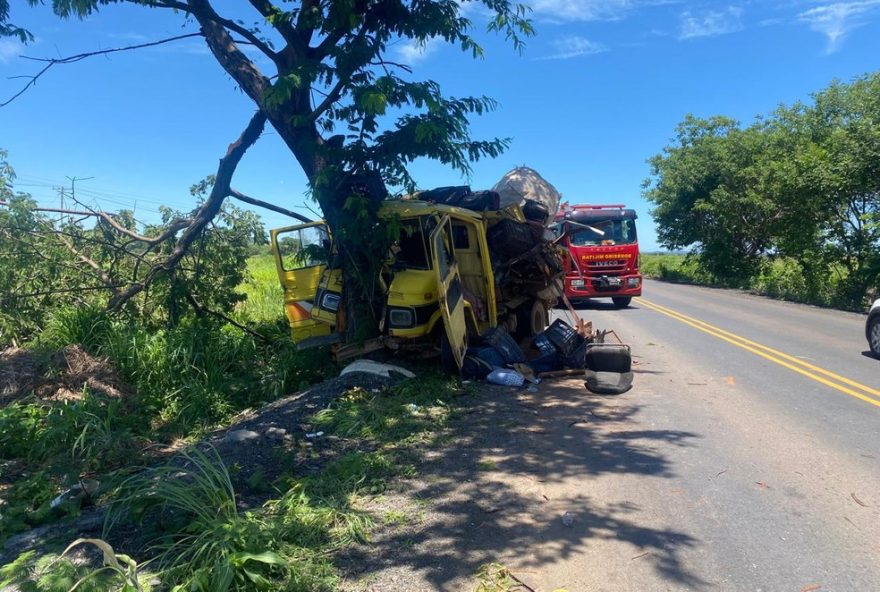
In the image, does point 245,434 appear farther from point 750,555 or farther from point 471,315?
point 750,555

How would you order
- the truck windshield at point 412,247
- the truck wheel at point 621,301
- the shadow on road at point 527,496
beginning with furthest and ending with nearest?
the truck wheel at point 621,301, the truck windshield at point 412,247, the shadow on road at point 527,496

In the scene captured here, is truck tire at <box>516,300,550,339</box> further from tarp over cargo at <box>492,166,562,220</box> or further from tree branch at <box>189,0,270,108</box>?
tree branch at <box>189,0,270,108</box>

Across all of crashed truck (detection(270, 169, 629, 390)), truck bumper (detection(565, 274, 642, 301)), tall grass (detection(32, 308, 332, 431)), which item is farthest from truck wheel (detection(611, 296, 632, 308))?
tall grass (detection(32, 308, 332, 431))

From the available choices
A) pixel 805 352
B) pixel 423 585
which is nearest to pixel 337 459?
pixel 423 585

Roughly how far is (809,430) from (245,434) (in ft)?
18.5

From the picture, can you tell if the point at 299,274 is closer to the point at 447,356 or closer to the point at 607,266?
the point at 447,356

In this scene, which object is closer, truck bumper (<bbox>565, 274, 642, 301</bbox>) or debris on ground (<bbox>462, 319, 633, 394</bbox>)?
debris on ground (<bbox>462, 319, 633, 394</bbox>)

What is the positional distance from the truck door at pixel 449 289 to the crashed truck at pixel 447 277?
1 centimetres

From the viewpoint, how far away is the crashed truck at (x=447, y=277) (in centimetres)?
788

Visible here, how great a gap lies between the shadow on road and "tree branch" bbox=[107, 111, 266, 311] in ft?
19.3

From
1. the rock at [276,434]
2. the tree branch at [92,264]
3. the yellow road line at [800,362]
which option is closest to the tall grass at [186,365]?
the tree branch at [92,264]

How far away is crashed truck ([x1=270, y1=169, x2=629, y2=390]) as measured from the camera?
788 cm

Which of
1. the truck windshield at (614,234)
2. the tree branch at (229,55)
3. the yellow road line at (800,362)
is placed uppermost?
the tree branch at (229,55)

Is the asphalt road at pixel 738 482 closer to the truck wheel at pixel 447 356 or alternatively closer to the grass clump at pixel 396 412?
the grass clump at pixel 396 412
